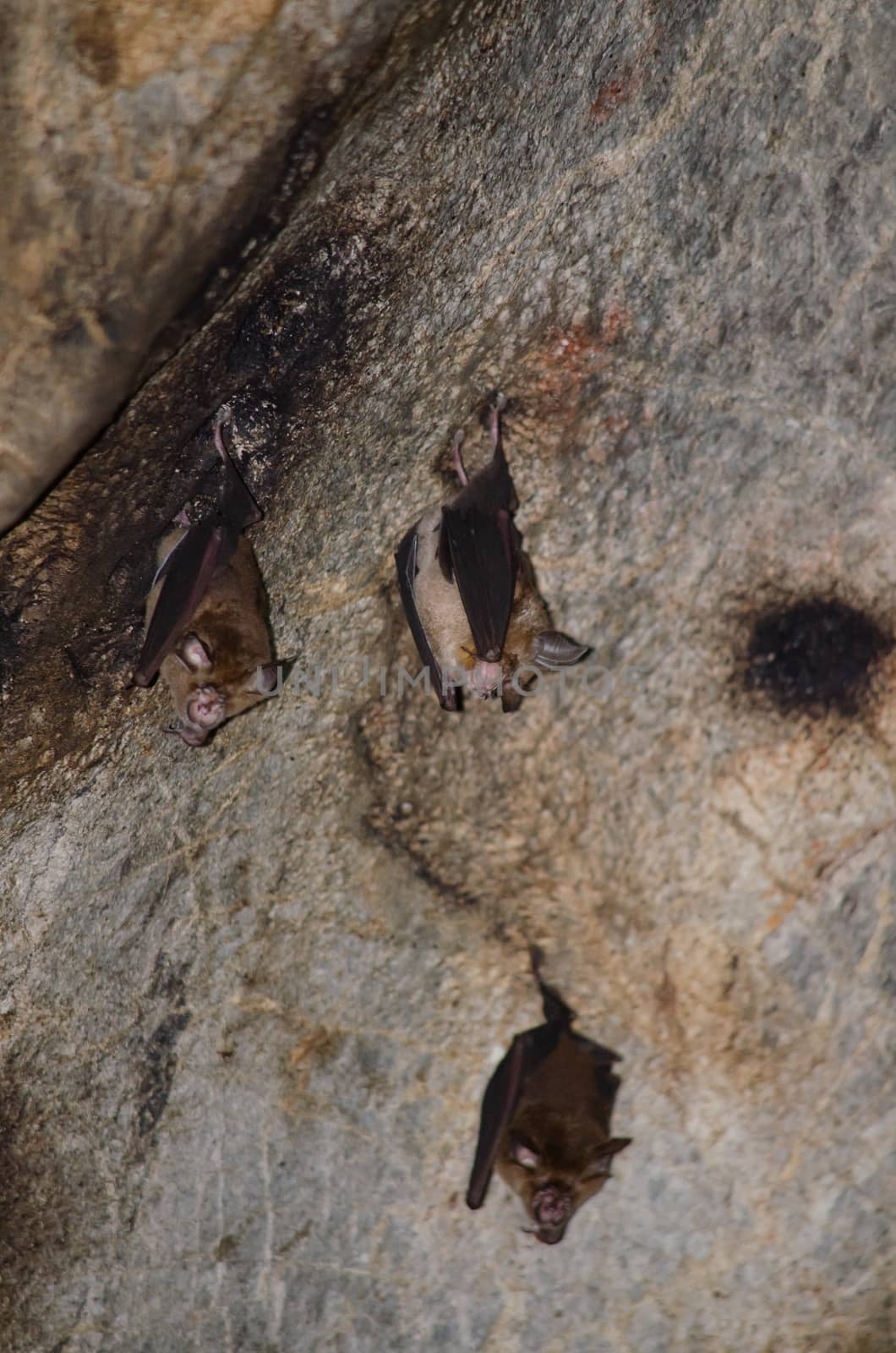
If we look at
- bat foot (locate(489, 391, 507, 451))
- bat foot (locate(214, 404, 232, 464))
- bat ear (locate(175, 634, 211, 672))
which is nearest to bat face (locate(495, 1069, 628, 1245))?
bat ear (locate(175, 634, 211, 672))

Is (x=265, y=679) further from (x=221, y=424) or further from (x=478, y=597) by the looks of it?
(x=221, y=424)

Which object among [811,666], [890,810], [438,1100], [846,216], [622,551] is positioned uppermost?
[846,216]

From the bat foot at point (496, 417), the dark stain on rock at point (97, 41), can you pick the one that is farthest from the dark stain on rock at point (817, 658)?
the dark stain on rock at point (97, 41)

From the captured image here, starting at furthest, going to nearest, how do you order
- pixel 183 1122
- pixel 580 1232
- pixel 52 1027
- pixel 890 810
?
pixel 52 1027 < pixel 183 1122 < pixel 580 1232 < pixel 890 810

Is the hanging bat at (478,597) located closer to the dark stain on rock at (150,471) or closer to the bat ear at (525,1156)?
the dark stain on rock at (150,471)

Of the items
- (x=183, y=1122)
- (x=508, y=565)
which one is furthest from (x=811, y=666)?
(x=183, y=1122)

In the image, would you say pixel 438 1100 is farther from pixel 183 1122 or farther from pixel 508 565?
pixel 508 565
